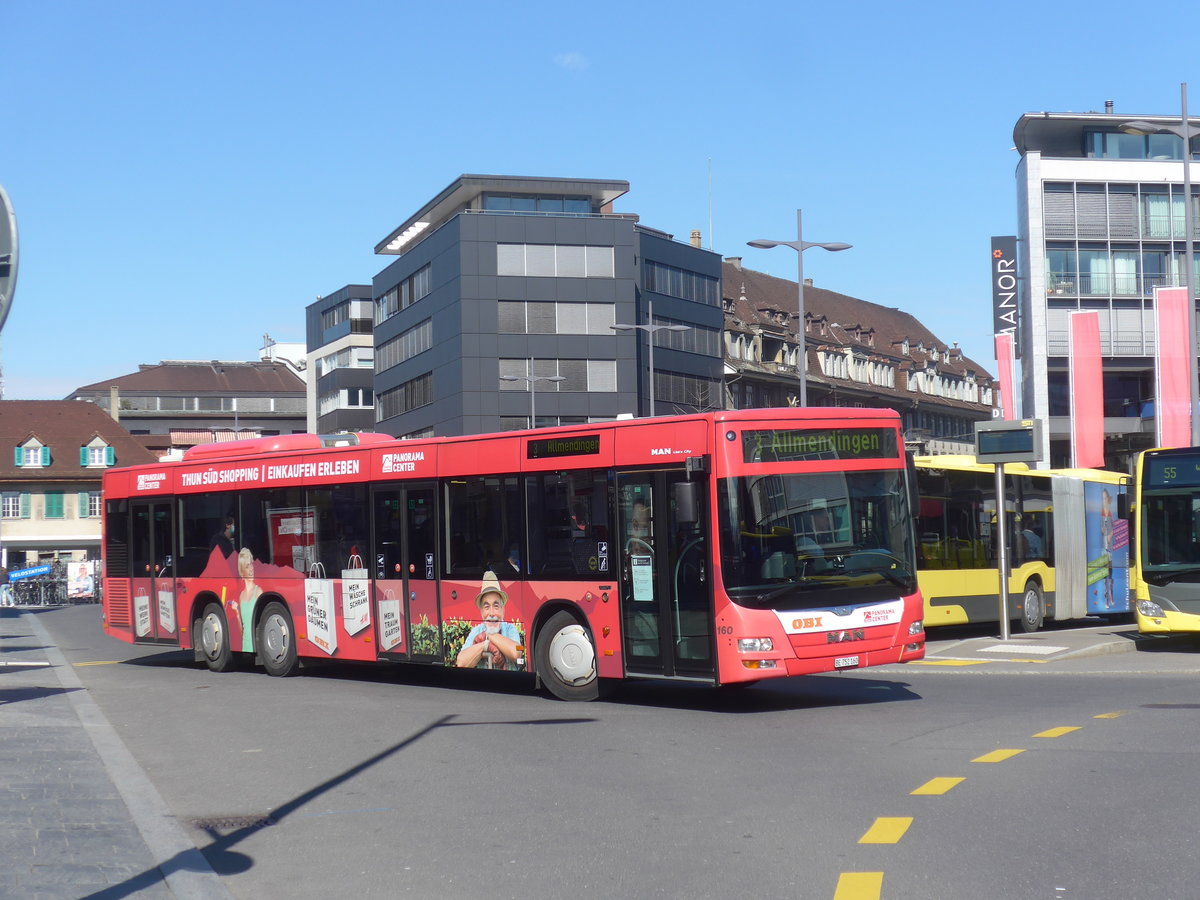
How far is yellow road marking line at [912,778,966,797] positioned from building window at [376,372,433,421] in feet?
223

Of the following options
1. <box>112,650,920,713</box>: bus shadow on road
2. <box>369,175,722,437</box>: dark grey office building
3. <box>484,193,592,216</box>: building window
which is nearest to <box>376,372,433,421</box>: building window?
<box>369,175,722,437</box>: dark grey office building

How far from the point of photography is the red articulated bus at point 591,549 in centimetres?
1362

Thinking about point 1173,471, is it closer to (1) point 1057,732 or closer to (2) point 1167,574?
(2) point 1167,574

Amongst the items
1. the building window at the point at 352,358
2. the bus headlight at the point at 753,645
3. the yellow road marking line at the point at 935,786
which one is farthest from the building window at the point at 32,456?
the yellow road marking line at the point at 935,786

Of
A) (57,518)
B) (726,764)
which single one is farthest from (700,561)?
(57,518)

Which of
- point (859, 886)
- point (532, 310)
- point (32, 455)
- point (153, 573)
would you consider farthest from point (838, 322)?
point (859, 886)

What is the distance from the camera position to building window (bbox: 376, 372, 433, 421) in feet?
254

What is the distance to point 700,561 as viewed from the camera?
13.7 m

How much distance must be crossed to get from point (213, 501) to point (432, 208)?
197 feet

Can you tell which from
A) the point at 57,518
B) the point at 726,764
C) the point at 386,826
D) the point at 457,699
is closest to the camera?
the point at 386,826

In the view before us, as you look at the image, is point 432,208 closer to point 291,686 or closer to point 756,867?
point 291,686

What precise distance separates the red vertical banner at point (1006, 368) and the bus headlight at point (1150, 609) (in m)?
32.3

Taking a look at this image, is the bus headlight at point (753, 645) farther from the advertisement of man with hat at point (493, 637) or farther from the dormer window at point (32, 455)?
the dormer window at point (32, 455)

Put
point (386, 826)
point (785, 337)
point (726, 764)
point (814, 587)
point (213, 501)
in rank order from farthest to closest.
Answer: point (785, 337)
point (213, 501)
point (814, 587)
point (726, 764)
point (386, 826)
